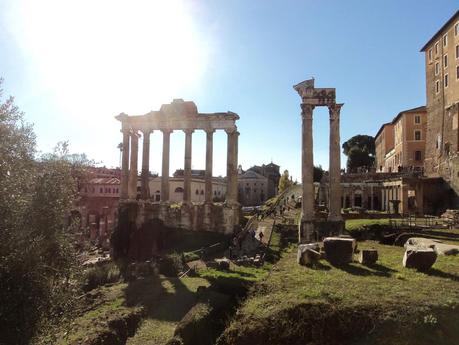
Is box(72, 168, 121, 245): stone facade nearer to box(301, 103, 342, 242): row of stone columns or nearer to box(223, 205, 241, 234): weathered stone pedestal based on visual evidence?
box(223, 205, 241, 234): weathered stone pedestal

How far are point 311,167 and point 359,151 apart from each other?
58187 millimetres

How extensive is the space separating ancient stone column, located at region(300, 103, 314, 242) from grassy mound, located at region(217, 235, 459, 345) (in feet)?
44.0

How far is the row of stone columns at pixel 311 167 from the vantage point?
22250mm

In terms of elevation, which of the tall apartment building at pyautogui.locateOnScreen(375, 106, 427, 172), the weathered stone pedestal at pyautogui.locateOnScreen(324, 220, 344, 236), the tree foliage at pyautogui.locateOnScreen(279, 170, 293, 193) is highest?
the tall apartment building at pyautogui.locateOnScreen(375, 106, 427, 172)

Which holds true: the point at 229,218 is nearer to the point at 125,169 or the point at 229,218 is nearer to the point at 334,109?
the point at 125,169

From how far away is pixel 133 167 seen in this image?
108ft

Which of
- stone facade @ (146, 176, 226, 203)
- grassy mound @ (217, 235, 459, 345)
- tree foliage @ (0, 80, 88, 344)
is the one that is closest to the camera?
grassy mound @ (217, 235, 459, 345)

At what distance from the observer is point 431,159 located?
43844 mm

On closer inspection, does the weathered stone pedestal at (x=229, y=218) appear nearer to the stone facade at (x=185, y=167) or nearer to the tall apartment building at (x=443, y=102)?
the stone facade at (x=185, y=167)

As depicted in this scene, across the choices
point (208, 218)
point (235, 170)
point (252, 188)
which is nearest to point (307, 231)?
point (235, 170)

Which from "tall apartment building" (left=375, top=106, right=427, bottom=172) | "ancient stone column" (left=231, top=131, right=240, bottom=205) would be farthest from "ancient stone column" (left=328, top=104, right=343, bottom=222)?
"tall apartment building" (left=375, top=106, right=427, bottom=172)

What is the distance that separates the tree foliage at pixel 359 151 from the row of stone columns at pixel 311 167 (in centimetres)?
5345

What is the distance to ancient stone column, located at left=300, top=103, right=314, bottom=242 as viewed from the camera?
22172 millimetres

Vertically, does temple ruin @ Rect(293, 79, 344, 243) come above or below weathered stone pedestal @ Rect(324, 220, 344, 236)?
above
